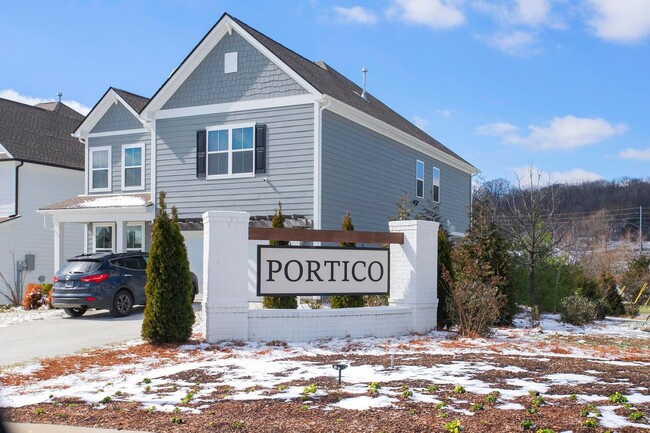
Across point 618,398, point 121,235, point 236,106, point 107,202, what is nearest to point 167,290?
point 618,398

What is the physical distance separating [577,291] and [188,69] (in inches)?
506

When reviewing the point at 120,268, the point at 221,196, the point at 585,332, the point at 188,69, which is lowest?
the point at 585,332

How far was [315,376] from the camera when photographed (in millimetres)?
8484

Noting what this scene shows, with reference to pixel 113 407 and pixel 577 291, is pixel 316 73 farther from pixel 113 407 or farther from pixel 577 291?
pixel 113 407

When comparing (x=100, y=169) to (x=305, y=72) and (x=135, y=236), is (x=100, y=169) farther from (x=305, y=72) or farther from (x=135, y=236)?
(x=305, y=72)

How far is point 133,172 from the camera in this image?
23.5m

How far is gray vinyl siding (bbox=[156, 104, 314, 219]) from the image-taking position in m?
19.0

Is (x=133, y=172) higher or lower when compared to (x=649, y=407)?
higher

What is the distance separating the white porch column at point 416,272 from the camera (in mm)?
13242

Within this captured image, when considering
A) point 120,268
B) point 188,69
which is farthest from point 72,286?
point 188,69

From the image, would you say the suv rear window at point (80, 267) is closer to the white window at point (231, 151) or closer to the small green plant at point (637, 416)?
the white window at point (231, 151)

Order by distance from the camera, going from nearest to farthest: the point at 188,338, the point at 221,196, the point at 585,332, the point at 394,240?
the point at 188,338
the point at 394,240
the point at 585,332
the point at 221,196

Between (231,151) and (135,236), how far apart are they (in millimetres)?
5681

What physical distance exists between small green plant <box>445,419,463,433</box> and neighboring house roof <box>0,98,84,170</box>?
78.9 ft
